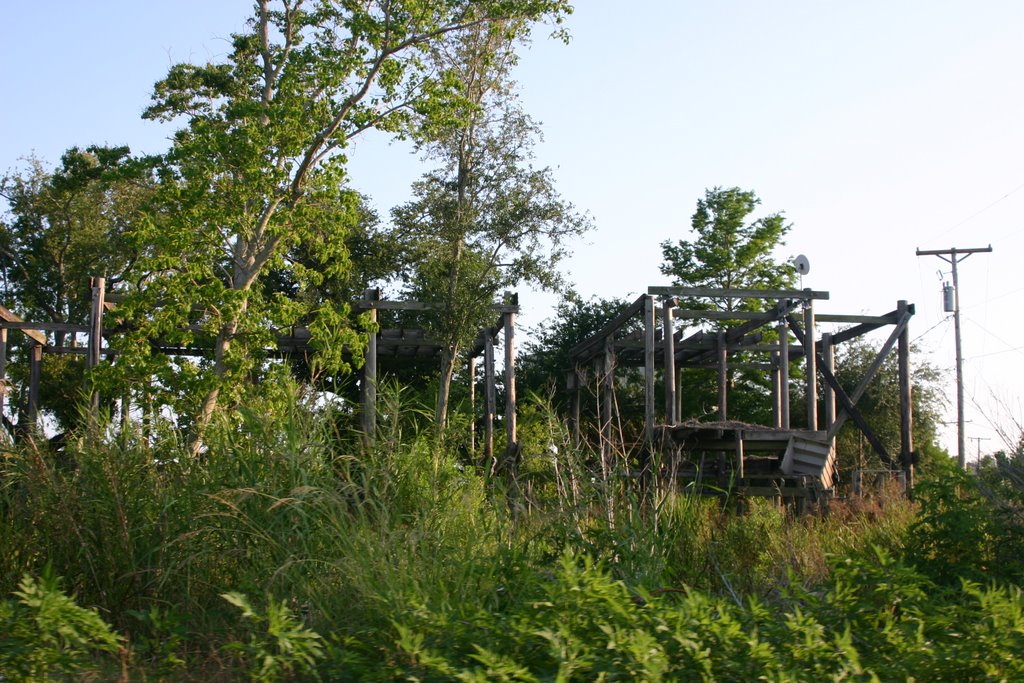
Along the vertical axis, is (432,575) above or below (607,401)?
below

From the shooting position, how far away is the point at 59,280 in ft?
106

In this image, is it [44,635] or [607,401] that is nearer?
[44,635]

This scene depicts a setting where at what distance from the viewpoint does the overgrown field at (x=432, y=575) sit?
14.9ft

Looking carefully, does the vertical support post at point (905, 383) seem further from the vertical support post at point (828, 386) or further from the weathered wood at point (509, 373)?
the weathered wood at point (509, 373)

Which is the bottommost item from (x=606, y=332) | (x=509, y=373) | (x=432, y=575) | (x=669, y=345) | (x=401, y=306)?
(x=432, y=575)

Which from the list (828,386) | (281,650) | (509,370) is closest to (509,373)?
(509,370)

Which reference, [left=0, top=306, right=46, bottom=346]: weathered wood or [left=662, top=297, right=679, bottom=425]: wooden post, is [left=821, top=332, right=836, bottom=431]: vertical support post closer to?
[left=662, top=297, right=679, bottom=425]: wooden post

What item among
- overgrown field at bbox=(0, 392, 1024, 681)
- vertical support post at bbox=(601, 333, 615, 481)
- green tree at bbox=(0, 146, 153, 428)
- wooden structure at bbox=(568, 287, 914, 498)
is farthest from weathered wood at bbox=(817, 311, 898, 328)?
green tree at bbox=(0, 146, 153, 428)

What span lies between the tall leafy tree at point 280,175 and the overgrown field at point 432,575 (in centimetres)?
948

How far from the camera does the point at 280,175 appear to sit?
17609 mm

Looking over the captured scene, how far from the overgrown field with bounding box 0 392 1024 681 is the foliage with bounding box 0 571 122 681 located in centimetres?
1

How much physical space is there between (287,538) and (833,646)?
9.89 ft

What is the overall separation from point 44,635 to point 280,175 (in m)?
13.7

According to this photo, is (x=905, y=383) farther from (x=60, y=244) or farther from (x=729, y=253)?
(x=60, y=244)
